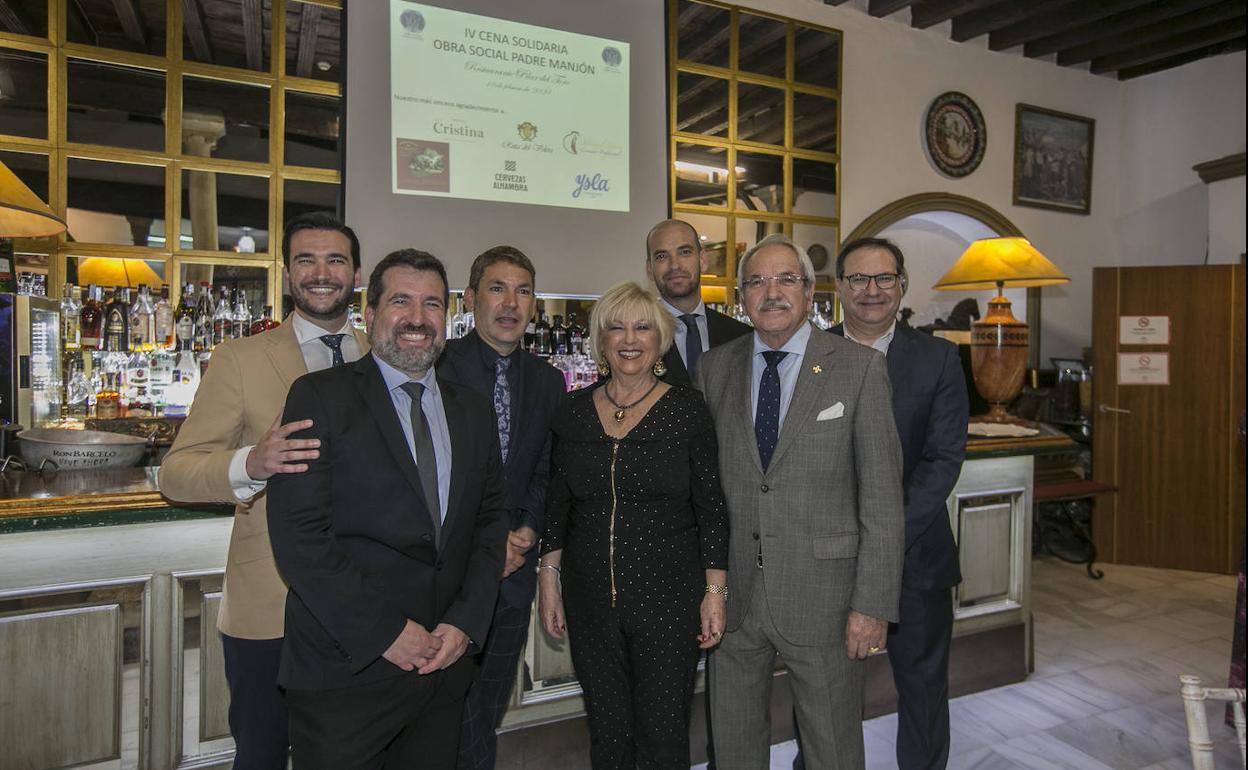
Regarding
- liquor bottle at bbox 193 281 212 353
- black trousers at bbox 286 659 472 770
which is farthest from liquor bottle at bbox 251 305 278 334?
black trousers at bbox 286 659 472 770

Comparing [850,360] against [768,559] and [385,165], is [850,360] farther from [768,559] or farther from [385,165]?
[385,165]

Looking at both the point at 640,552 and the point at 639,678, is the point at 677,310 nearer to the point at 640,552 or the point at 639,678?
the point at 640,552

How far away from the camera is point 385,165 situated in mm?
3885

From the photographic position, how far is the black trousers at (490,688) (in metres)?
2.00

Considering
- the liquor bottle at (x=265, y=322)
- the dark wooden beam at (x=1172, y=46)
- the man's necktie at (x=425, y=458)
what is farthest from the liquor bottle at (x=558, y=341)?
the dark wooden beam at (x=1172, y=46)

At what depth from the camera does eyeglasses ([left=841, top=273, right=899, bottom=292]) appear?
89.9 inches

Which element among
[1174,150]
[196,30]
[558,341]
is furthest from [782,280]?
[1174,150]

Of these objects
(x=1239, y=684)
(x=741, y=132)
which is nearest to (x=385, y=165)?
(x=741, y=132)

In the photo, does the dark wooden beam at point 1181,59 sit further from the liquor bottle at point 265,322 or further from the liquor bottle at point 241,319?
the liquor bottle at point 241,319

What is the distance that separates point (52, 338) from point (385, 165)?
168 centimetres

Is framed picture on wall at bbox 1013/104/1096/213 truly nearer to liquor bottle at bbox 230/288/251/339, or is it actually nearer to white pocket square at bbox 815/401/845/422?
white pocket square at bbox 815/401/845/422

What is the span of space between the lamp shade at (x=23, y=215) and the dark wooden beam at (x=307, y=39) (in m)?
1.57

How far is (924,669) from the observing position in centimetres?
240

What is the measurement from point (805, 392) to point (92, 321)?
325 centimetres
